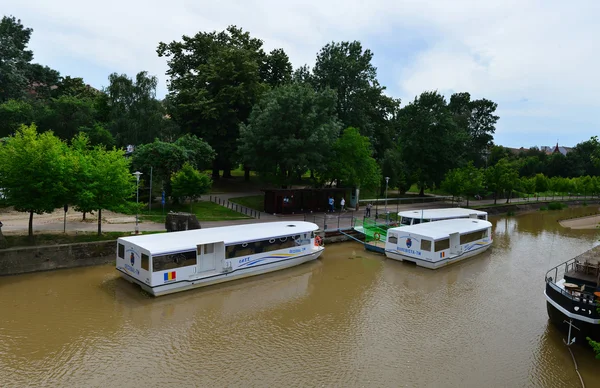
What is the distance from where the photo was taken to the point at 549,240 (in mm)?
38125

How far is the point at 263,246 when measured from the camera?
23.5 m

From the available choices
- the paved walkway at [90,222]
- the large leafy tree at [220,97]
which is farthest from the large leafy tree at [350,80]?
the paved walkway at [90,222]

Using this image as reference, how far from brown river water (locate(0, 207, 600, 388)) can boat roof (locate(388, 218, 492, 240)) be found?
3.62 metres

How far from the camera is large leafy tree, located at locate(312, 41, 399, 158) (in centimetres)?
4953

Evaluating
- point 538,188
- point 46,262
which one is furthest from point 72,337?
point 538,188

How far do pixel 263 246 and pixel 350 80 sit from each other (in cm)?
3263

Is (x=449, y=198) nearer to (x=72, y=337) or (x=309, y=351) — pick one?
(x=309, y=351)

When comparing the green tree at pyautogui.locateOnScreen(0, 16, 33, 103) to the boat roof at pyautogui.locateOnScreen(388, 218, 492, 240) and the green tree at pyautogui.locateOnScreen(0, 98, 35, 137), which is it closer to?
the green tree at pyautogui.locateOnScreen(0, 98, 35, 137)

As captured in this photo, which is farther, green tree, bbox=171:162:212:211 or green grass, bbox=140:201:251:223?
green tree, bbox=171:162:212:211

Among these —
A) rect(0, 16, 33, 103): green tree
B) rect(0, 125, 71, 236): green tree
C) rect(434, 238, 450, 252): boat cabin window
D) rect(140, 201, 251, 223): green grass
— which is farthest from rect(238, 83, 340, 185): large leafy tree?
rect(0, 16, 33, 103): green tree

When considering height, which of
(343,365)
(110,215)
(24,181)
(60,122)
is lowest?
(343,365)

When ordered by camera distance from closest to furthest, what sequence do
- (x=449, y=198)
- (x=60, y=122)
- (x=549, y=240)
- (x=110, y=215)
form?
(x=110, y=215), (x=549, y=240), (x=60, y=122), (x=449, y=198)

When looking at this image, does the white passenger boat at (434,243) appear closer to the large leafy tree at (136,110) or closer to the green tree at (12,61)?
the large leafy tree at (136,110)

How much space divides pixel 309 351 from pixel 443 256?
1559 centimetres
